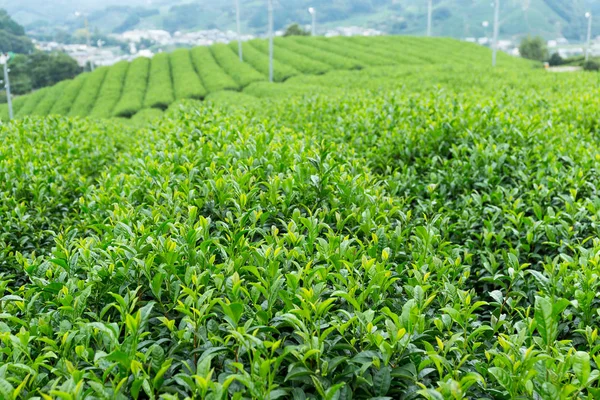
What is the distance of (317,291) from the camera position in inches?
84.7

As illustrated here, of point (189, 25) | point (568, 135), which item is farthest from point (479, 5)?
point (568, 135)

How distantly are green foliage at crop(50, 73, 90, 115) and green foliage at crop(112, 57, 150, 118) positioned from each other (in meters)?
2.88

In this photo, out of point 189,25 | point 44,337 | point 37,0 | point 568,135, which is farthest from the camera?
point 189,25

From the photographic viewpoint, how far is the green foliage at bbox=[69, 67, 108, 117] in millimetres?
28469

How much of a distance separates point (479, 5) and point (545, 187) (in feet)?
322

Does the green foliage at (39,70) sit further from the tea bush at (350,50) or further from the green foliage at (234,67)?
the tea bush at (350,50)

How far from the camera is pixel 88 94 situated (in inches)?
1221

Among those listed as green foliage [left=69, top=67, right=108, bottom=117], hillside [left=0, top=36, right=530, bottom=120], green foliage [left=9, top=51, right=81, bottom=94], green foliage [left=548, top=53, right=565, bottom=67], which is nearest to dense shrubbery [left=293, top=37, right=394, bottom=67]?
hillside [left=0, top=36, right=530, bottom=120]

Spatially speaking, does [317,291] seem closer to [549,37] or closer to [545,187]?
[545,187]

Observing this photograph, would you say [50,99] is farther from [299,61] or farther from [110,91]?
[299,61]

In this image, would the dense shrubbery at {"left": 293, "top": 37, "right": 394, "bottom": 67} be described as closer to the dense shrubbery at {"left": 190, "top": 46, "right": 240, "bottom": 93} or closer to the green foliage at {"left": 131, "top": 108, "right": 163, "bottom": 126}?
the dense shrubbery at {"left": 190, "top": 46, "right": 240, "bottom": 93}

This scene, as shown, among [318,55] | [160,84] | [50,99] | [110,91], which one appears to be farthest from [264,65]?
[50,99]

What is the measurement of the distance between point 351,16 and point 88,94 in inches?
3510

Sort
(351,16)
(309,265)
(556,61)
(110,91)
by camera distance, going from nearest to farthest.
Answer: (309,265) < (110,91) < (556,61) < (351,16)
